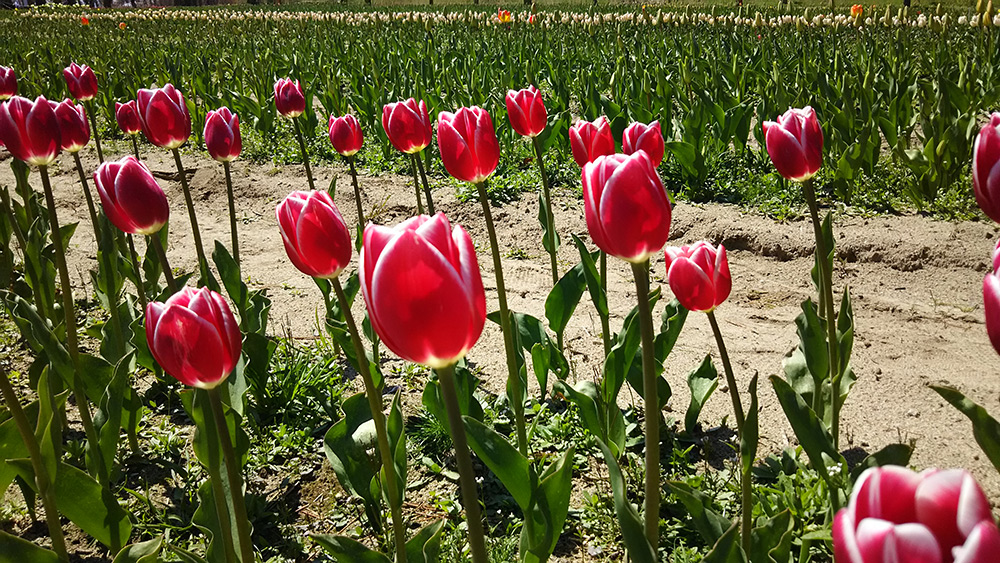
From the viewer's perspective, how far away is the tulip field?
119 cm

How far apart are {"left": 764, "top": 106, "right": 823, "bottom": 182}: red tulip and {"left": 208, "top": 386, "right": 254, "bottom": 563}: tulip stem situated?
4.98 feet

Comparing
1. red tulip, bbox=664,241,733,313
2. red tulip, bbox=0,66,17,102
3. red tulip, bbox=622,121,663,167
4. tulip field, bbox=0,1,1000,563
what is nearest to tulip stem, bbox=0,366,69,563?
tulip field, bbox=0,1,1000,563

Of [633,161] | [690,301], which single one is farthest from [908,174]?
[633,161]

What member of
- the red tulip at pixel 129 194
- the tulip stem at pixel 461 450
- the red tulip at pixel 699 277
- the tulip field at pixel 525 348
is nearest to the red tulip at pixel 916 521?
the tulip field at pixel 525 348

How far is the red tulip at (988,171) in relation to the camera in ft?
3.82

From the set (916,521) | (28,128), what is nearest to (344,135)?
(28,128)

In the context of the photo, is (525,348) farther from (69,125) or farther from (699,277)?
(69,125)

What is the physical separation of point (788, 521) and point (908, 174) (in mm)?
4042

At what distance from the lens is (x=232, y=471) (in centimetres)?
125

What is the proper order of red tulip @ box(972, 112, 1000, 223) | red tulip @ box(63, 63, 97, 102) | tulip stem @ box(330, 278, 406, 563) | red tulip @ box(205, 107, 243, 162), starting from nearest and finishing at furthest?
red tulip @ box(972, 112, 1000, 223), tulip stem @ box(330, 278, 406, 563), red tulip @ box(205, 107, 243, 162), red tulip @ box(63, 63, 97, 102)

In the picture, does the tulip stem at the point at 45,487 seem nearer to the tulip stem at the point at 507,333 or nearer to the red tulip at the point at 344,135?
A: the tulip stem at the point at 507,333

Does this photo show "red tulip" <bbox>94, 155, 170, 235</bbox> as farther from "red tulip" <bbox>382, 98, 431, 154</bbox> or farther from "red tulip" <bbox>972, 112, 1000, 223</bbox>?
"red tulip" <bbox>972, 112, 1000, 223</bbox>

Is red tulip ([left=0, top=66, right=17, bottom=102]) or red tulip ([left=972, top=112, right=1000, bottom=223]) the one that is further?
red tulip ([left=0, top=66, right=17, bottom=102])

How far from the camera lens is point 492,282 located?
3.88m
